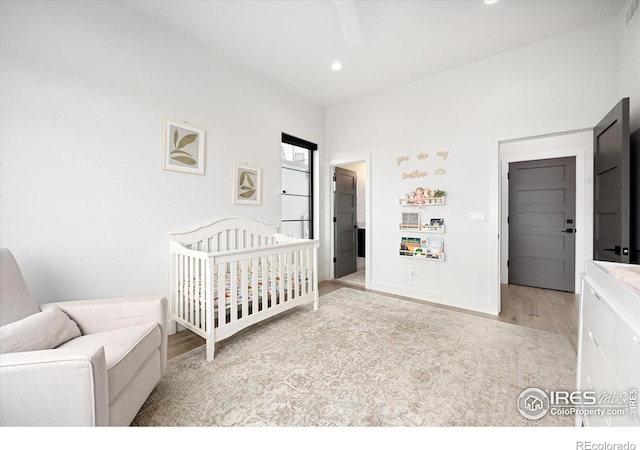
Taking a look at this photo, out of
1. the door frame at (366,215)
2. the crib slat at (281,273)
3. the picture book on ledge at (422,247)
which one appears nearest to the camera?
the crib slat at (281,273)

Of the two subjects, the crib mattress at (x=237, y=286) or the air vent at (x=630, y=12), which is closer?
the air vent at (x=630, y=12)

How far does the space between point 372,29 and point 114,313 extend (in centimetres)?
291

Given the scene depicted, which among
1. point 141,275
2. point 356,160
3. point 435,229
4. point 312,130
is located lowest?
point 141,275

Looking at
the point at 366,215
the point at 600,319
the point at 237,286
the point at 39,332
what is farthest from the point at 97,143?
the point at 600,319

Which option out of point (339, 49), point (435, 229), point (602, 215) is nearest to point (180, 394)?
point (435, 229)

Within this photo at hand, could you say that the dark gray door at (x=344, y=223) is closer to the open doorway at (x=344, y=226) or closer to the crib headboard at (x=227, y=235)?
the open doorway at (x=344, y=226)

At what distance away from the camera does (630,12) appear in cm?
192

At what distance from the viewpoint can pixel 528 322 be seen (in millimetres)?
2545

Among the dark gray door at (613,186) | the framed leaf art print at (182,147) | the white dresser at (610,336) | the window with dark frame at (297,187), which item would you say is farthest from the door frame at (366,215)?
the white dresser at (610,336)

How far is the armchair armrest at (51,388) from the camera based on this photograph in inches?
34.6

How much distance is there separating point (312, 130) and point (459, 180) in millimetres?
2159

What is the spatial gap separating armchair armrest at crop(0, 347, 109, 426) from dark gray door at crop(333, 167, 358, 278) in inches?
137
